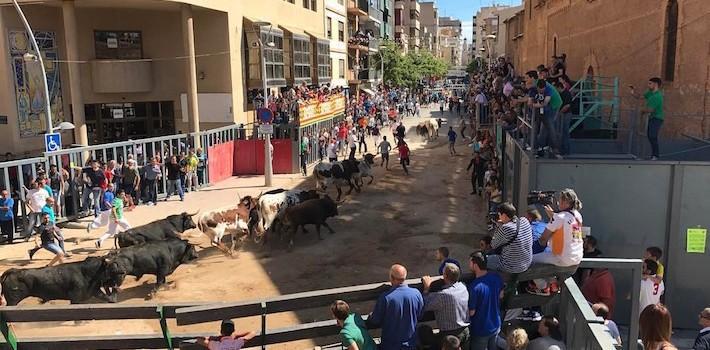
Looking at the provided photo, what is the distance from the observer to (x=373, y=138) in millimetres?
41812

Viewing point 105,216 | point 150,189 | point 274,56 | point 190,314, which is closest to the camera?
point 190,314

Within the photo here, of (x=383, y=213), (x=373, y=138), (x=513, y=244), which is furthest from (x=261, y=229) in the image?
(x=373, y=138)

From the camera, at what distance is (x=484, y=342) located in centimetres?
679

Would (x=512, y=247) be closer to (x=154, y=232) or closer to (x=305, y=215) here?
(x=305, y=215)

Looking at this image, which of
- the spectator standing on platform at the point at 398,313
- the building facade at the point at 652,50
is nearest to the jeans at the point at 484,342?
the spectator standing on platform at the point at 398,313

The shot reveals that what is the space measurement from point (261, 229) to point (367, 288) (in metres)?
10.1

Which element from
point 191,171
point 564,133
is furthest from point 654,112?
point 191,171

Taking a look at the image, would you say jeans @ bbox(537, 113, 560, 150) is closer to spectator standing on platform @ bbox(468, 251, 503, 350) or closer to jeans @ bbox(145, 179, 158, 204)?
spectator standing on platform @ bbox(468, 251, 503, 350)

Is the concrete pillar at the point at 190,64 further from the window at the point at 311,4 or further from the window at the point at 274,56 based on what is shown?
the window at the point at 311,4

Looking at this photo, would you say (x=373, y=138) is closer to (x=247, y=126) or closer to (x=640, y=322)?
(x=247, y=126)

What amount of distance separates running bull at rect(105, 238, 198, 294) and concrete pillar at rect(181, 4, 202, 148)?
16.2 m

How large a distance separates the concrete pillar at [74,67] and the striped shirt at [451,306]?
77.5ft

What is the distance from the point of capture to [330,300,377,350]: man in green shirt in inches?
243

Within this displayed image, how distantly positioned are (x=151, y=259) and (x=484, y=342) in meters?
8.21
